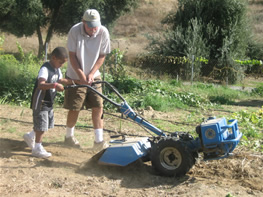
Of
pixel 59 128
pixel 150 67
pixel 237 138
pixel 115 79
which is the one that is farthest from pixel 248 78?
pixel 237 138

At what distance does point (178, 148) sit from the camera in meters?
4.19

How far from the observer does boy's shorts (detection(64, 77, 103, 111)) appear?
5.04m

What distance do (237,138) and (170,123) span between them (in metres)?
3.45

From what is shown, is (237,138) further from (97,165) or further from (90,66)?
(90,66)

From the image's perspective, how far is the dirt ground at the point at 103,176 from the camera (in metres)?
3.91

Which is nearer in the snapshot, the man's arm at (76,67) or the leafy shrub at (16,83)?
the man's arm at (76,67)

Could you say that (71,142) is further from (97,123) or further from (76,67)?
(76,67)

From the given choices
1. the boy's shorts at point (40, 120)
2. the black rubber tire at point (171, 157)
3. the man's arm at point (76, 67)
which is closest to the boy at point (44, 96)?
the boy's shorts at point (40, 120)

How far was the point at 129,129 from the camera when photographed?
6.76m

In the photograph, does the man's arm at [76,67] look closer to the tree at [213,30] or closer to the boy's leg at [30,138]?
the boy's leg at [30,138]

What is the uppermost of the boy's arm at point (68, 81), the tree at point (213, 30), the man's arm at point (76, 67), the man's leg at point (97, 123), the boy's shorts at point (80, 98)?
the tree at point (213, 30)

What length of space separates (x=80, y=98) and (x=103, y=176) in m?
1.26

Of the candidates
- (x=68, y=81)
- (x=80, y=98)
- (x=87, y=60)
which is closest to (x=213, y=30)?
(x=87, y=60)

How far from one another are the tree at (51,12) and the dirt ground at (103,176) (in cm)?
1499
